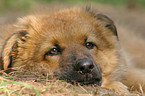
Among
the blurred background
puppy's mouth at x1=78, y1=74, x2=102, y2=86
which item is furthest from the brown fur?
the blurred background

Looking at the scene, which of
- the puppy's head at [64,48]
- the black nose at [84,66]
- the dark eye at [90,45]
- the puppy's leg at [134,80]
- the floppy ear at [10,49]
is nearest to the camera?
the black nose at [84,66]

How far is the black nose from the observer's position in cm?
308

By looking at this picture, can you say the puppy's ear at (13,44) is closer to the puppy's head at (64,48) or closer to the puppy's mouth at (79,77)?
the puppy's head at (64,48)

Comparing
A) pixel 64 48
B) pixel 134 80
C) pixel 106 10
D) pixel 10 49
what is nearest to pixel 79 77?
pixel 64 48

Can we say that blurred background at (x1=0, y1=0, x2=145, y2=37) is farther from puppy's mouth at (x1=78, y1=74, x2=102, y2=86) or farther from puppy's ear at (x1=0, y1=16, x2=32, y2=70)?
puppy's mouth at (x1=78, y1=74, x2=102, y2=86)

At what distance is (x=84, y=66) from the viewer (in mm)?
3068

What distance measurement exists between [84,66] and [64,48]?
67 centimetres

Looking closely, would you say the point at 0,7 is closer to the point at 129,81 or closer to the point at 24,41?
the point at 24,41

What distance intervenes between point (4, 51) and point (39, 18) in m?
1.02

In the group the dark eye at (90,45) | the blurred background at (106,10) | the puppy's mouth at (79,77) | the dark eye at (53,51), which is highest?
the blurred background at (106,10)

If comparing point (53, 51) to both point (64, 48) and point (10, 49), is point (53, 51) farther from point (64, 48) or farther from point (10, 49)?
point (10, 49)

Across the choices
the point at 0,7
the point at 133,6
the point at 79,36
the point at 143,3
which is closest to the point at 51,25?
the point at 79,36

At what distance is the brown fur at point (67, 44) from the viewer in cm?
360

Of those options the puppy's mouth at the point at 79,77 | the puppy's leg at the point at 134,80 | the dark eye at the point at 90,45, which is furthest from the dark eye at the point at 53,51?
the puppy's leg at the point at 134,80
